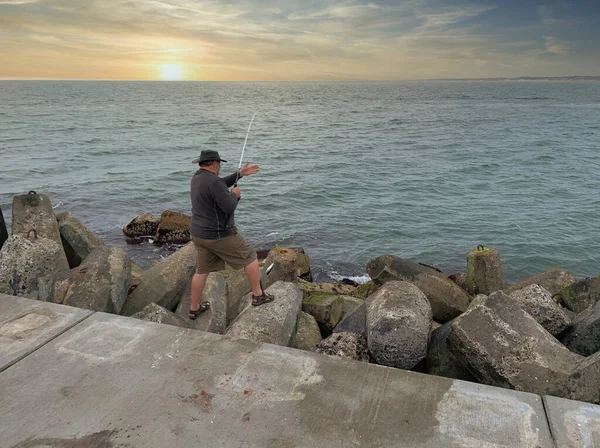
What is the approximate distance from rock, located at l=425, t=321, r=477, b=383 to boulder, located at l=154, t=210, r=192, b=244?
9.28 metres

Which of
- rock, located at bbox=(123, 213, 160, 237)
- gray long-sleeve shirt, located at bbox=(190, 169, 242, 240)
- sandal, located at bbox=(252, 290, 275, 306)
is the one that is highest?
gray long-sleeve shirt, located at bbox=(190, 169, 242, 240)

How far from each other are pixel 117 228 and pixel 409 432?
13.4 meters

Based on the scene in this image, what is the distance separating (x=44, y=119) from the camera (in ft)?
177

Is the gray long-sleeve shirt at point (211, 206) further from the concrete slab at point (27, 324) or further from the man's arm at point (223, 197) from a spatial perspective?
the concrete slab at point (27, 324)

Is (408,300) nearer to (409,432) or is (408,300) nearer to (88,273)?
(409,432)

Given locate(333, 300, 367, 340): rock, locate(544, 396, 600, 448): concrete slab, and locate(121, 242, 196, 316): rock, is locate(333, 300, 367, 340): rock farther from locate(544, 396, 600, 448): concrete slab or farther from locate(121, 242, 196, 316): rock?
locate(121, 242, 196, 316): rock

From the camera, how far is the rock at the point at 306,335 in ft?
16.3

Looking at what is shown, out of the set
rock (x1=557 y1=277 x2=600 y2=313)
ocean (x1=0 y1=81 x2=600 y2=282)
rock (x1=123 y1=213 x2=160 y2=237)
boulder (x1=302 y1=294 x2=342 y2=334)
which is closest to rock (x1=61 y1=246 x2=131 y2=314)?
boulder (x1=302 y1=294 x2=342 y2=334)

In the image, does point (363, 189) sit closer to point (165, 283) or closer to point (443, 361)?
point (165, 283)

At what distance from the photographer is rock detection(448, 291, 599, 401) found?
3.61 m

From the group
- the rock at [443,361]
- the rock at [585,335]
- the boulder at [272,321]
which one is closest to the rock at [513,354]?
the rock at [443,361]

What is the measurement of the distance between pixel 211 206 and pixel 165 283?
1860 mm

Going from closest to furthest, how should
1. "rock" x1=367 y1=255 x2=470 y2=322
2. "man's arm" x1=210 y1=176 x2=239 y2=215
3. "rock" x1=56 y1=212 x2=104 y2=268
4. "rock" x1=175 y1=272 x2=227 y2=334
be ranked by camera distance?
"man's arm" x1=210 y1=176 x2=239 y2=215, "rock" x1=175 y1=272 x2=227 y2=334, "rock" x1=367 y1=255 x2=470 y2=322, "rock" x1=56 y1=212 x2=104 y2=268

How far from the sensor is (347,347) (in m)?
4.31
